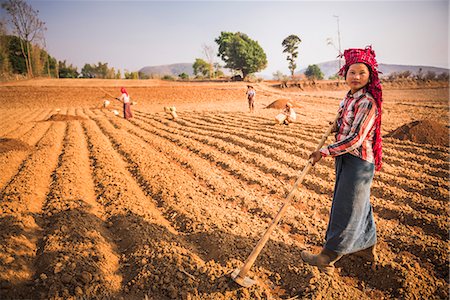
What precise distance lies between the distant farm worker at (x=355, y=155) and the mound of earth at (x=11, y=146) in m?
6.12

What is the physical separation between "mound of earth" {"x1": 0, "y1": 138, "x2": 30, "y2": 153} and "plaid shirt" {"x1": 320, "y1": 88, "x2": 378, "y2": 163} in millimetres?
6179

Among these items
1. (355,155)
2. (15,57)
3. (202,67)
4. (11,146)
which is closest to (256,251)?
(355,155)

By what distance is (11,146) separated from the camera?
5328 mm

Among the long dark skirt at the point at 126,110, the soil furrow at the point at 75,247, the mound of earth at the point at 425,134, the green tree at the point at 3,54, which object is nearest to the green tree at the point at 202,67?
the green tree at the point at 3,54

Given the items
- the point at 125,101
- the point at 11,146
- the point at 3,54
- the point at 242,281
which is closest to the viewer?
the point at 242,281

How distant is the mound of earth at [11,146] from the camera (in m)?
5.20

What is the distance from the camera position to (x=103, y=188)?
12.1ft

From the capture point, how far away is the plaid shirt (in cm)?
172

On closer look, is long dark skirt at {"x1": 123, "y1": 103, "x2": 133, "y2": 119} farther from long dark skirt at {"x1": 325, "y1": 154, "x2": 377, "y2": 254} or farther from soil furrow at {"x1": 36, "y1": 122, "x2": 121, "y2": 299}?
long dark skirt at {"x1": 325, "y1": 154, "x2": 377, "y2": 254}

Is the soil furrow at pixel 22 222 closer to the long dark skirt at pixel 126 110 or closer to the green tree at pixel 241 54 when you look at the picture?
the long dark skirt at pixel 126 110

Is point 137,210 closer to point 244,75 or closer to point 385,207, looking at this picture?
point 385,207

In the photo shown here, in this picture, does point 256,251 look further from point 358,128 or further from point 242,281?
point 358,128

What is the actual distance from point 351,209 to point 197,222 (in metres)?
1.61

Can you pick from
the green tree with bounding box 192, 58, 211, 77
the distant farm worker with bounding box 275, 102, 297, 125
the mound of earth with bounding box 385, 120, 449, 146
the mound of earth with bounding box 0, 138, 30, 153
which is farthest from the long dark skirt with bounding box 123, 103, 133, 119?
the green tree with bounding box 192, 58, 211, 77
